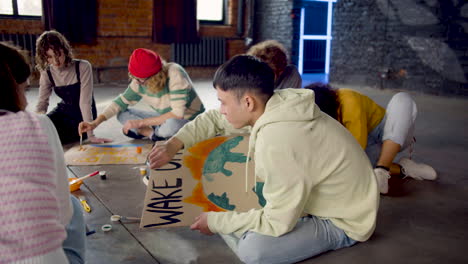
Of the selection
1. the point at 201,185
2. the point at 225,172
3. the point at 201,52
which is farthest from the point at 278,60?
the point at 201,52

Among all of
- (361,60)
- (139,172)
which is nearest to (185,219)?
(139,172)

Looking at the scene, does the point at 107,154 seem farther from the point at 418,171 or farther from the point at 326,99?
the point at 418,171

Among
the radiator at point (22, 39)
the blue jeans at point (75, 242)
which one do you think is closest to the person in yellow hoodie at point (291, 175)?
the blue jeans at point (75, 242)

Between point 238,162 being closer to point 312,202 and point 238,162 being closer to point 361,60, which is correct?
point 312,202

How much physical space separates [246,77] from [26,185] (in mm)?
745

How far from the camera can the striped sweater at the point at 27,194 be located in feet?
2.38

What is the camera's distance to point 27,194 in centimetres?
73

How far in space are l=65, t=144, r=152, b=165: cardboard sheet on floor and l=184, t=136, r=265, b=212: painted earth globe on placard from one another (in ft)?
2.61

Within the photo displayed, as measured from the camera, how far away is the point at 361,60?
6809mm

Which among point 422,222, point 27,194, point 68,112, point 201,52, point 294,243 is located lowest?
point 422,222

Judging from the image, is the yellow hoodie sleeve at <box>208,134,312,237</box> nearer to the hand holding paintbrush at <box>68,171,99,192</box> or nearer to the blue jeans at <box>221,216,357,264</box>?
the blue jeans at <box>221,216,357,264</box>

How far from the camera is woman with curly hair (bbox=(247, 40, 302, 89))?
7.83ft

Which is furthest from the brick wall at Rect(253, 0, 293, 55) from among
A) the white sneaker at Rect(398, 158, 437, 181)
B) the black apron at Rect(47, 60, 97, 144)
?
the white sneaker at Rect(398, 158, 437, 181)

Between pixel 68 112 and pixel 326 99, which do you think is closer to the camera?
pixel 326 99
